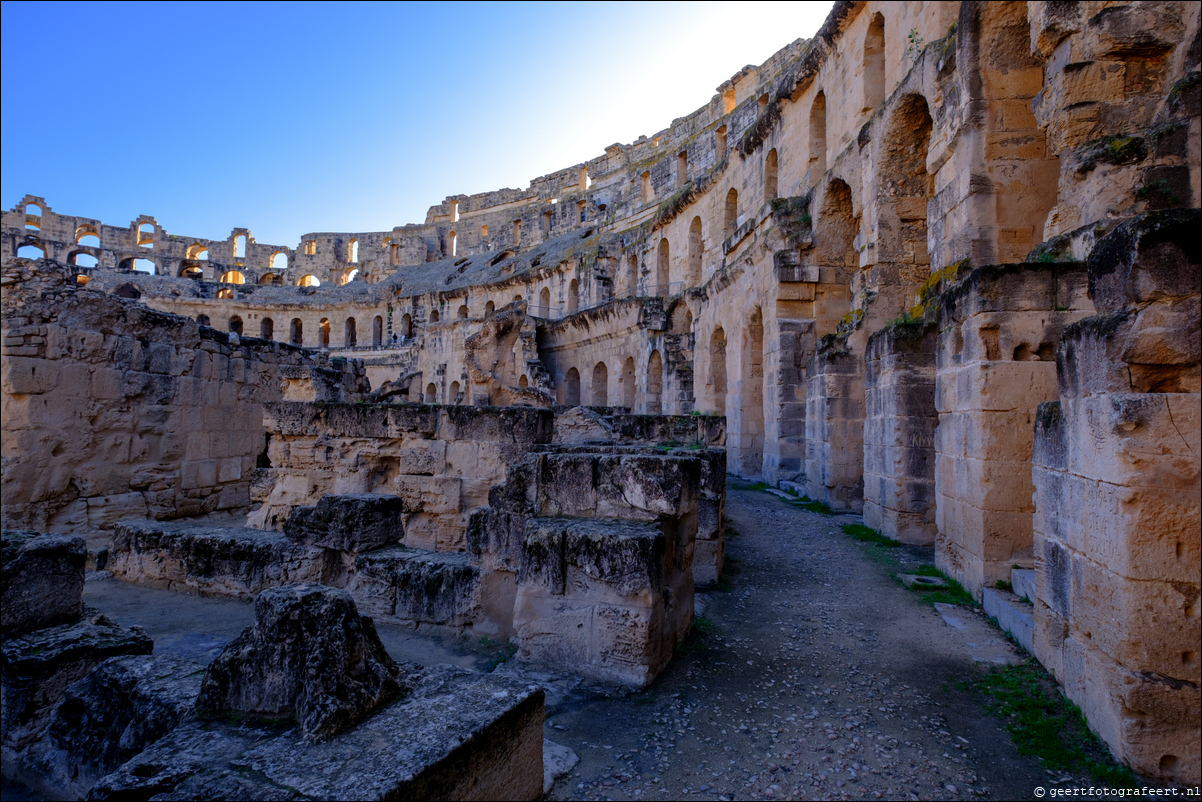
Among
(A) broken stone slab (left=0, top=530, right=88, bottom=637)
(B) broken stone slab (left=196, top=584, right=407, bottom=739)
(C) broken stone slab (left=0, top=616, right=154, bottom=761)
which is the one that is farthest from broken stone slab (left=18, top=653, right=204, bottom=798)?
(A) broken stone slab (left=0, top=530, right=88, bottom=637)

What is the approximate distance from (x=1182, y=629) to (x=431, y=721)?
125 inches

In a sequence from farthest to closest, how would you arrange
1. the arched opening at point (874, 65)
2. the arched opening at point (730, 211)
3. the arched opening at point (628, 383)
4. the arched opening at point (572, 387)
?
the arched opening at point (572, 387) → the arched opening at point (628, 383) → the arched opening at point (730, 211) → the arched opening at point (874, 65)

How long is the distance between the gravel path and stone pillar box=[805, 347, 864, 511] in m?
4.59

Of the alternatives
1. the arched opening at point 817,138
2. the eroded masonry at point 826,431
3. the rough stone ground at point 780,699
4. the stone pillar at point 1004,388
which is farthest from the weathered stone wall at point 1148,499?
the arched opening at point 817,138

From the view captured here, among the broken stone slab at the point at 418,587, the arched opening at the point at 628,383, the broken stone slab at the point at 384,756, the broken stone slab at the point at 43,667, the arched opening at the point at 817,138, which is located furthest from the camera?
the arched opening at the point at 628,383

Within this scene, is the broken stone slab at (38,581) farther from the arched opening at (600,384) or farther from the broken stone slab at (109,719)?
the arched opening at (600,384)

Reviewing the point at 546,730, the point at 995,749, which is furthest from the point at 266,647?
the point at 995,749

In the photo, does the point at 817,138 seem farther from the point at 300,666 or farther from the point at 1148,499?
the point at 300,666

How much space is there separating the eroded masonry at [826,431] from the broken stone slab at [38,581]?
2 centimetres

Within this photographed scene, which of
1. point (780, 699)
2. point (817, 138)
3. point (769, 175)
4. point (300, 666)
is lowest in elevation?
point (780, 699)

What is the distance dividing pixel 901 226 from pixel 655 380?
36.6 feet

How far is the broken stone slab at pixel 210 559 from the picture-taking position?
16.4 ft

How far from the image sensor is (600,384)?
23688mm

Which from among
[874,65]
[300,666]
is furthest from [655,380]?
[300,666]
